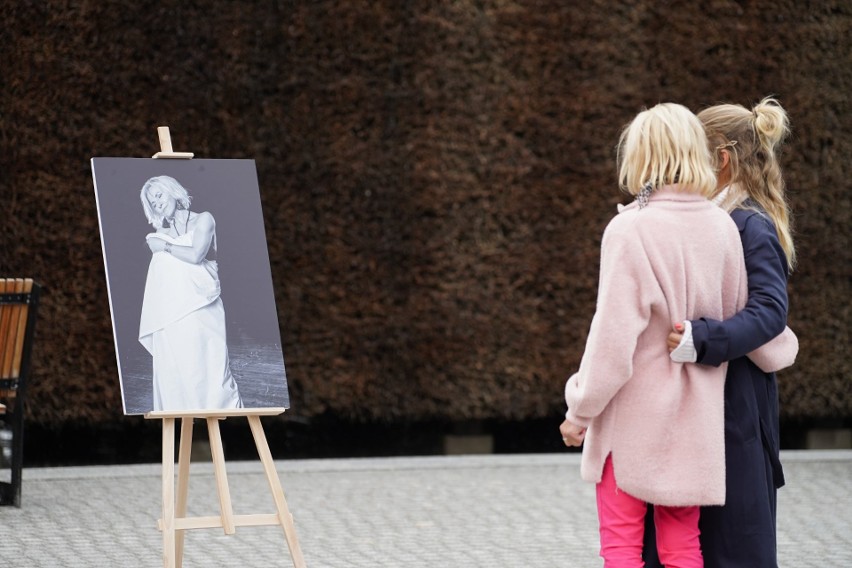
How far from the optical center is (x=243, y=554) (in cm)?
581

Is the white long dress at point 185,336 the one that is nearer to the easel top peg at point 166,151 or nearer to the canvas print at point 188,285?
the canvas print at point 188,285

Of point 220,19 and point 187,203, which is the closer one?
point 187,203

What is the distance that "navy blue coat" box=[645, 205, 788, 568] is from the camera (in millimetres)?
3608

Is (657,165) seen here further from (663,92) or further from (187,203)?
(663,92)

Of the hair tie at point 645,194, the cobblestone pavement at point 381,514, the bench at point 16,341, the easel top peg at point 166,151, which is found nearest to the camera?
the hair tie at point 645,194

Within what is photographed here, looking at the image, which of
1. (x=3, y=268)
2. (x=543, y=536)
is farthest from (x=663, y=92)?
(x=3, y=268)

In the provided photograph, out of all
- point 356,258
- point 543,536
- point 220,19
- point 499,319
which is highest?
point 220,19

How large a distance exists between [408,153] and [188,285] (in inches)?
162

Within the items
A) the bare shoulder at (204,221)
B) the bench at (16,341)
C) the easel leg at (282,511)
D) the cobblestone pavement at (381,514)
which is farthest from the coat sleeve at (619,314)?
the bench at (16,341)

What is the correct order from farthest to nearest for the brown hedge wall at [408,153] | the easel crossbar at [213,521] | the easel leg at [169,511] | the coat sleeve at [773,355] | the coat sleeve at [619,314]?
the brown hedge wall at [408,153], the easel crossbar at [213,521], the easel leg at [169,511], the coat sleeve at [773,355], the coat sleeve at [619,314]

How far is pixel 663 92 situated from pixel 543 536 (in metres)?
3.90

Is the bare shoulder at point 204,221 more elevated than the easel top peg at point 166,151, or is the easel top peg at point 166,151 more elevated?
the easel top peg at point 166,151

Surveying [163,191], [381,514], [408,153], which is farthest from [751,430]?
[408,153]

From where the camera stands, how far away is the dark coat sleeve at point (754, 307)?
3.52 meters
